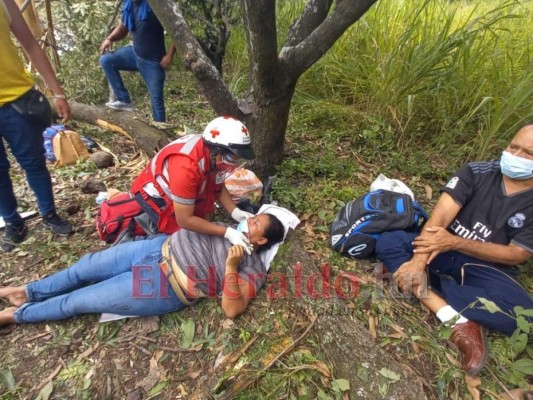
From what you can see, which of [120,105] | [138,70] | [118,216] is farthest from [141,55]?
[118,216]

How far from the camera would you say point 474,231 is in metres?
2.33

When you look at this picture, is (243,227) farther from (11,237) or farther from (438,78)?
(438,78)

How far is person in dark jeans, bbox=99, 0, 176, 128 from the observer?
11.9 ft

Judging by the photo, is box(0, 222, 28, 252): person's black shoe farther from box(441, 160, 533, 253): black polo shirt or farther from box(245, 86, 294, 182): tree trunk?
box(441, 160, 533, 253): black polo shirt

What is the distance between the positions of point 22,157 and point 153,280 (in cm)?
132

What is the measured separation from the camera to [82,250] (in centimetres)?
260

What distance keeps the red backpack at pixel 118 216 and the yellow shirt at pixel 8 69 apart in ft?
2.96

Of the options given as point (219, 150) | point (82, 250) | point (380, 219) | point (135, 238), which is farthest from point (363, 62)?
point (82, 250)

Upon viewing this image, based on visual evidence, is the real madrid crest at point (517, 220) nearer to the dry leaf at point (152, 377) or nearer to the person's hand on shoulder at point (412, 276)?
the person's hand on shoulder at point (412, 276)

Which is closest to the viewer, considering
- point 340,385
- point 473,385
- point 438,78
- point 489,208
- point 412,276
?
point 340,385

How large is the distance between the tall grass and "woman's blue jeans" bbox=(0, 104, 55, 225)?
275 centimetres

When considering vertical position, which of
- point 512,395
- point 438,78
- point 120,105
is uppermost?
point 438,78

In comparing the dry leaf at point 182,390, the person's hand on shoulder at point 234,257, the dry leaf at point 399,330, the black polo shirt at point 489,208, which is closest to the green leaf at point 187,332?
the dry leaf at point 182,390

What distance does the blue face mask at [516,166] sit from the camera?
2.06 m
